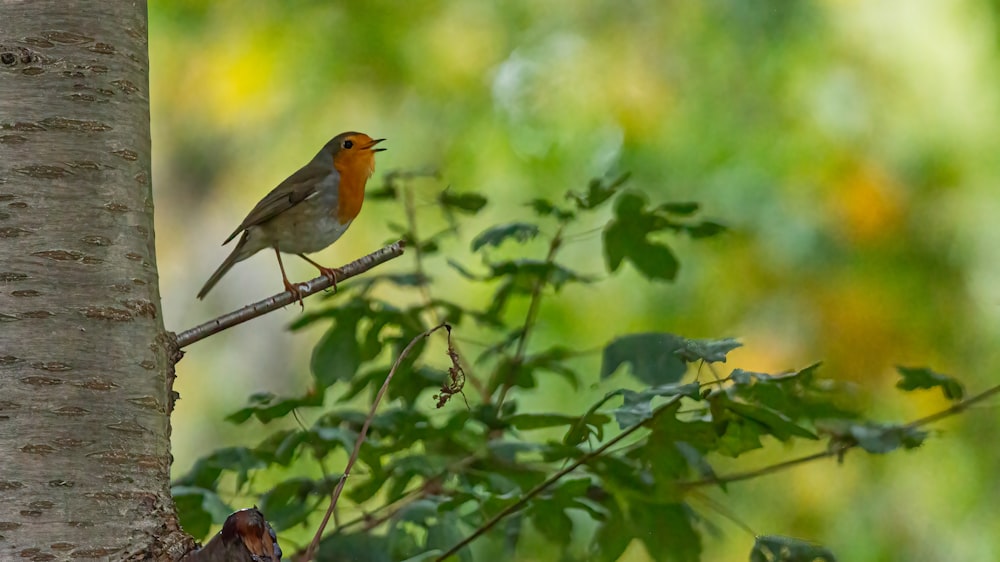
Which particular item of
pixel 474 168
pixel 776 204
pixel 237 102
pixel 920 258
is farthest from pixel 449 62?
pixel 920 258

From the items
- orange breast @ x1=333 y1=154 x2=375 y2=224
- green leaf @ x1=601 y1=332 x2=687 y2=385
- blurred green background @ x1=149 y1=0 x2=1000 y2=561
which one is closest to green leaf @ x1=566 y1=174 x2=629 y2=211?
green leaf @ x1=601 y1=332 x2=687 y2=385

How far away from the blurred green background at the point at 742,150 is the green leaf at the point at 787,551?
103 inches

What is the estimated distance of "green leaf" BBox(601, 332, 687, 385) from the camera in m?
1.68

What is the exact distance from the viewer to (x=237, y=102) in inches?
207

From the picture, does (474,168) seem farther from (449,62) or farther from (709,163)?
(709,163)

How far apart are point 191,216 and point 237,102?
105 centimetres

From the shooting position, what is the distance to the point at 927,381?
170 centimetres

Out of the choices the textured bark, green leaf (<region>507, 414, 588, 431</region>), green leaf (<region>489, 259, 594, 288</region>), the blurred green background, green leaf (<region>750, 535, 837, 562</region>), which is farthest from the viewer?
the blurred green background

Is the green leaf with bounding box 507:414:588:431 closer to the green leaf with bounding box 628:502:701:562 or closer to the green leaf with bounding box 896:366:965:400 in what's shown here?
the green leaf with bounding box 628:502:701:562

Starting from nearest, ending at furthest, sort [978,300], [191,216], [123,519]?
[123,519] < [978,300] < [191,216]

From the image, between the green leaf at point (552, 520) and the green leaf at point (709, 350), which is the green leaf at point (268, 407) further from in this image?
the green leaf at point (709, 350)

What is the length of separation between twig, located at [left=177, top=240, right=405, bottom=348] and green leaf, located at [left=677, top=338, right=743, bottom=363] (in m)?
0.44

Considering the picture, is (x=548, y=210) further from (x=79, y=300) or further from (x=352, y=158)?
(x=79, y=300)

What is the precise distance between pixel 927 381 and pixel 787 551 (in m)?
0.39
